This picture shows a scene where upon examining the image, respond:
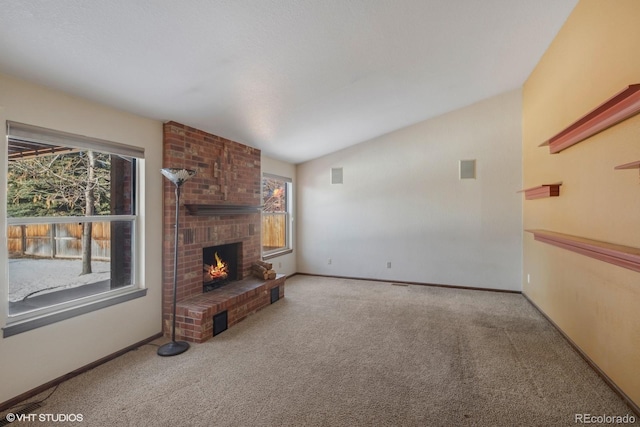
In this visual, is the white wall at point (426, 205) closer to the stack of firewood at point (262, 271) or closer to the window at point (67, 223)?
the stack of firewood at point (262, 271)

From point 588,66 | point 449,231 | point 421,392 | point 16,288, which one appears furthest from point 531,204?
point 16,288

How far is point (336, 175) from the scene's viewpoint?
617cm

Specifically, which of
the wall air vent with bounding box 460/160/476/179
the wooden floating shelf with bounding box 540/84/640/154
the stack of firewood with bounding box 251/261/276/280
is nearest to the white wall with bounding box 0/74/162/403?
the stack of firewood with bounding box 251/261/276/280

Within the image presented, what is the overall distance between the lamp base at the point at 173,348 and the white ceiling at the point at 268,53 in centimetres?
231

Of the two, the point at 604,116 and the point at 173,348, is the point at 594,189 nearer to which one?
the point at 604,116

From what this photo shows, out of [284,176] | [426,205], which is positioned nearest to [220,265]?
[284,176]

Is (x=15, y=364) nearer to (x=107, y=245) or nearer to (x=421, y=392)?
(x=107, y=245)

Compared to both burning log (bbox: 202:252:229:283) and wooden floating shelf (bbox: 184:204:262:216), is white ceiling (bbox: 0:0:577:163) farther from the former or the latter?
burning log (bbox: 202:252:229:283)

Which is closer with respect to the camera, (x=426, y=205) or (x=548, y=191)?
(x=548, y=191)

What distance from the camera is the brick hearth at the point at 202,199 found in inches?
130

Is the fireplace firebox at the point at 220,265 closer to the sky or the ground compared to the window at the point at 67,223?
closer to the ground

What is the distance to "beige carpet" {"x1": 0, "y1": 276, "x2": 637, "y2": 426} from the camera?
6.63 ft

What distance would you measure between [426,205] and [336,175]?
72.3 inches

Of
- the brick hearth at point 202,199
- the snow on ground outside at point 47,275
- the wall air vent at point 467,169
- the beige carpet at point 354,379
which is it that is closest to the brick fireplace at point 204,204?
the brick hearth at point 202,199
